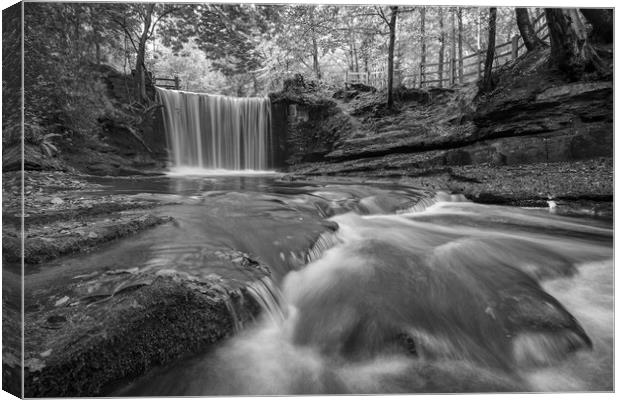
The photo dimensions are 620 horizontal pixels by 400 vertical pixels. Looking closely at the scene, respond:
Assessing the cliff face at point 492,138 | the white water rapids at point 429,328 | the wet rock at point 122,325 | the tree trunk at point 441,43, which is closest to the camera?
the wet rock at point 122,325

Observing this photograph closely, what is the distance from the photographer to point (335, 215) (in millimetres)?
3793

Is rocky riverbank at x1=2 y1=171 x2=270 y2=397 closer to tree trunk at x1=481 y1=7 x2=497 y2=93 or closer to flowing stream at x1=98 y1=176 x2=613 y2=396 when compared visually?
flowing stream at x1=98 y1=176 x2=613 y2=396

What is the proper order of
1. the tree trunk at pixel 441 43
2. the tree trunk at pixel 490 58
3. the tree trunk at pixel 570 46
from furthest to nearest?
1. the tree trunk at pixel 570 46
2. the tree trunk at pixel 490 58
3. the tree trunk at pixel 441 43

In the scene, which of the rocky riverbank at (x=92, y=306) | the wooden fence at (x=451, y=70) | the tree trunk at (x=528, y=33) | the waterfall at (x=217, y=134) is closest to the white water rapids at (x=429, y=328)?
the rocky riverbank at (x=92, y=306)

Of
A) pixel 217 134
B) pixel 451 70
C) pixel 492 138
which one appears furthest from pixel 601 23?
pixel 217 134

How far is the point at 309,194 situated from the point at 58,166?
264 centimetres

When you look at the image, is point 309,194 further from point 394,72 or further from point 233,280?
point 233,280

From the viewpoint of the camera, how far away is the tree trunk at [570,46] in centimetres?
284

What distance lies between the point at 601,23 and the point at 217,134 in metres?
5.21

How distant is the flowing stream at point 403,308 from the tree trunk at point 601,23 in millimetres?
1377

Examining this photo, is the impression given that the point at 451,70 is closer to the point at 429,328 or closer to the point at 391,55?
the point at 391,55

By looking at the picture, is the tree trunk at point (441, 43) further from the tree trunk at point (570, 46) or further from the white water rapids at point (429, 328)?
the white water rapids at point (429, 328)

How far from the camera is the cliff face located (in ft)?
10.8

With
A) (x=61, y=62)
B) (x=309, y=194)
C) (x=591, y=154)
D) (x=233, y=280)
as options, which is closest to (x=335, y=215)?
(x=309, y=194)
